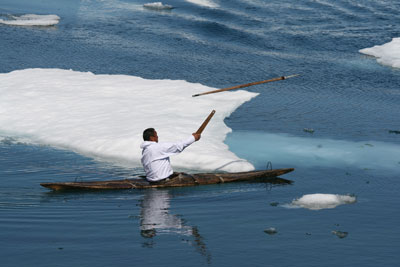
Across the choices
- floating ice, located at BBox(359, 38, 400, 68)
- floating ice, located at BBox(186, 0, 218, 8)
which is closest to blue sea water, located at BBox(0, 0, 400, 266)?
floating ice, located at BBox(359, 38, 400, 68)

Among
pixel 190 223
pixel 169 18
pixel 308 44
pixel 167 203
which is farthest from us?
pixel 169 18

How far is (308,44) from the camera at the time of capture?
30.5m

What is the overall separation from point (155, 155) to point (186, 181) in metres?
0.83

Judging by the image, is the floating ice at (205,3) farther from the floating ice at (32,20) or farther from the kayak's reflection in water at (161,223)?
the kayak's reflection in water at (161,223)

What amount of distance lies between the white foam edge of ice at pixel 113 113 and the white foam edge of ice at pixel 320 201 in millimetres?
2767

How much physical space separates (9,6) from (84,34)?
24.4ft

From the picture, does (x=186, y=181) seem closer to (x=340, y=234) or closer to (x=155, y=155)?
(x=155, y=155)

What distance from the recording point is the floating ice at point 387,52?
89.3ft

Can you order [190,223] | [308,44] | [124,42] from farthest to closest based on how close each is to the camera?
[308,44]
[124,42]
[190,223]

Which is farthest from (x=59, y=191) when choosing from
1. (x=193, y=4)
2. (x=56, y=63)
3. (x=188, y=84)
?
(x=193, y=4)

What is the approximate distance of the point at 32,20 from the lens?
102 ft

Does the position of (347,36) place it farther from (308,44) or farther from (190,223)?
(190,223)

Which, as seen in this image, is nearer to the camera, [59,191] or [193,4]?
[59,191]

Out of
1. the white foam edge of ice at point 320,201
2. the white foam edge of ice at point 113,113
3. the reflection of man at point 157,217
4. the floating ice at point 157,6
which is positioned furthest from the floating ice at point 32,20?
the white foam edge of ice at point 320,201
